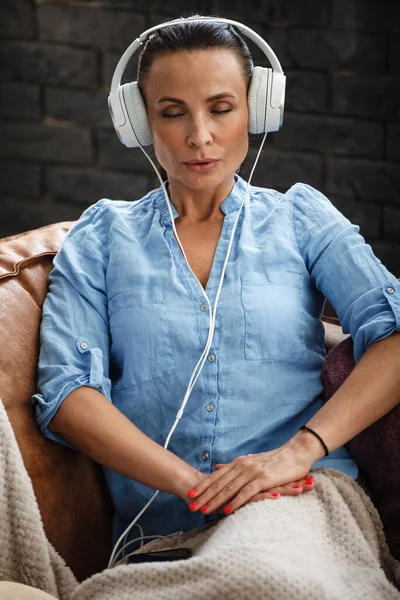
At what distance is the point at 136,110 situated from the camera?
159 centimetres

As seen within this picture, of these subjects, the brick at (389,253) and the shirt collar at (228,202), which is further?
the brick at (389,253)

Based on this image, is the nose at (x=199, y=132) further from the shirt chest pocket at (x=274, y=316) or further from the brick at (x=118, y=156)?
the brick at (x=118, y=156)

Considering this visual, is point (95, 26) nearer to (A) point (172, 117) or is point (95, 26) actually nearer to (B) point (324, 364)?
(A) point (172, 117)

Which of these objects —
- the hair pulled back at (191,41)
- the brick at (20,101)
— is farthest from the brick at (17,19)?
the hair pulled back at (191,41)

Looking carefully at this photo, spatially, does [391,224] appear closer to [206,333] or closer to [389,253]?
[389,253]

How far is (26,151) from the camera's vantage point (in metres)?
2.88

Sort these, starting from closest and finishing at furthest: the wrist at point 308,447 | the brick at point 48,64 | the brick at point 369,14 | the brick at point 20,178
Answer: the wrist at point 308,447 < the brick at point 369,14 < the brick at point 48,64 < the brick at point 20,178

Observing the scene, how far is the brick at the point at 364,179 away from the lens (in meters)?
2.67

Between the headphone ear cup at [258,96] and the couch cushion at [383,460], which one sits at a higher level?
the headphone ear cup at [258,96]

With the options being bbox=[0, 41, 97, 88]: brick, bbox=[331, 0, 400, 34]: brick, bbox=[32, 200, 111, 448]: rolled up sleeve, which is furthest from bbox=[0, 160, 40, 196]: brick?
bbox=[32, 200, 111, 448]: rolled up sleeve

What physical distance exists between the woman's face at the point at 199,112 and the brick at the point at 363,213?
3.92 feet

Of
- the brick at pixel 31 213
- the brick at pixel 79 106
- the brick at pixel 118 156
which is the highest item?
the brick at pixel 79 106

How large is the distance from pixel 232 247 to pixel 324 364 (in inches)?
10.3

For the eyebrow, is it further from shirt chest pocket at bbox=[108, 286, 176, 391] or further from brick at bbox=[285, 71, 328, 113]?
brick at bbox=[285, 71, 328, 113]
